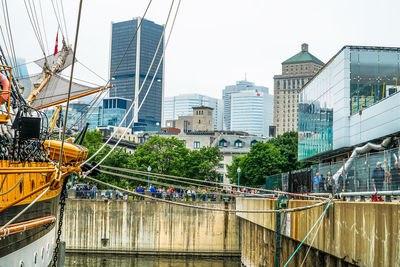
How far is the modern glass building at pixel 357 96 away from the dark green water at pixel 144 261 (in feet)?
40.5

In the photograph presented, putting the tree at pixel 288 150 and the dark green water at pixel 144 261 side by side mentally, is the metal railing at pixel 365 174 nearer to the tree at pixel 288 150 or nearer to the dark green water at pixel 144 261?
the dark green water at pixel 144 261

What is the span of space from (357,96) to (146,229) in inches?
902

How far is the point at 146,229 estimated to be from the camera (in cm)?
5500

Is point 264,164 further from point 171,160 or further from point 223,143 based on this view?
point 223,143

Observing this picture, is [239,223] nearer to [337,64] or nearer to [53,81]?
[337,64]

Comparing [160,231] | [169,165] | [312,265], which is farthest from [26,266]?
[169,165]

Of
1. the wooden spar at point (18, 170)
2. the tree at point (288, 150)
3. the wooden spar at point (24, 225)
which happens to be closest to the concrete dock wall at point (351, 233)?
the wooden spar at point (18, 170)

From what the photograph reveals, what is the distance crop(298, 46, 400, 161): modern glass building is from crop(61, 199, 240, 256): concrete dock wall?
42.5 feet

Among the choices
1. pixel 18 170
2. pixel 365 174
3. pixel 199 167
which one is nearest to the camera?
pixel 18 170

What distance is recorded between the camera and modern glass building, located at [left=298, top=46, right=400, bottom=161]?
120 feet

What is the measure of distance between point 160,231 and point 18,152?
124 ft

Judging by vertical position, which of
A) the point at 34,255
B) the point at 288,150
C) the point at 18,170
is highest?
the point at 288,150

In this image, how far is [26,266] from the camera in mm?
18250

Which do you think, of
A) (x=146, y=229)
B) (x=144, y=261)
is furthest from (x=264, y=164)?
(x=144, y=261)
